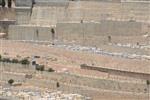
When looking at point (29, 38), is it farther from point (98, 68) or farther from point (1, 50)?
point (98, 68)

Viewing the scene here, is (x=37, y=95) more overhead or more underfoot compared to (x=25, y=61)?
more underfoot

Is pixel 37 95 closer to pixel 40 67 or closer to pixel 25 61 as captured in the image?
pixel 40 67

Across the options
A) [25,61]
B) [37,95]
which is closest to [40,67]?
[25,61]

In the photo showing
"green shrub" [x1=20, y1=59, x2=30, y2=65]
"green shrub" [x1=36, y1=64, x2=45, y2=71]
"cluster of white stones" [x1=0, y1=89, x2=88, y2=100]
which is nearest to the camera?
"cluster of white stones" [x1=0, y1=89, x2=88, y2=100]

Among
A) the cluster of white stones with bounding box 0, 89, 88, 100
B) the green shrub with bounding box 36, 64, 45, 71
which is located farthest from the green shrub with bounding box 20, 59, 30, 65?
the cluster of white stones with bounding box 0, 89, 88, 100

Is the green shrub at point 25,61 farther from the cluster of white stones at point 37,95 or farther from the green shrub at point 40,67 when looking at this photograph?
the cluster of white stones at point 37,95

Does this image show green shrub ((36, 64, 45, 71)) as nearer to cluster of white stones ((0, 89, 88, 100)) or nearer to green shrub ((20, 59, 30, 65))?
green shrub ((20, 59, 30, 65))

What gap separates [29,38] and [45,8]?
252 centimetres

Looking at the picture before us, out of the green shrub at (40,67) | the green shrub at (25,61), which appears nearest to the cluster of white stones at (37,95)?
the green shrub at (40,67)

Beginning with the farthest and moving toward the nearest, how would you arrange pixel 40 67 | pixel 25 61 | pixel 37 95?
pixel 25 61
pixel 40 67
pixel 37 95

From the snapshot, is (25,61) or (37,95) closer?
(37,95)

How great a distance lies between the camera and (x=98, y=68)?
1097 inches

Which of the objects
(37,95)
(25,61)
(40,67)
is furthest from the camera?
(25,61)

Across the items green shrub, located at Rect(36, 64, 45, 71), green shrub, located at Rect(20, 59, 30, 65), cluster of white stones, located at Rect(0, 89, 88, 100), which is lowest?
cluster of white stones, located at Rect(0, 89, 88, 100)
